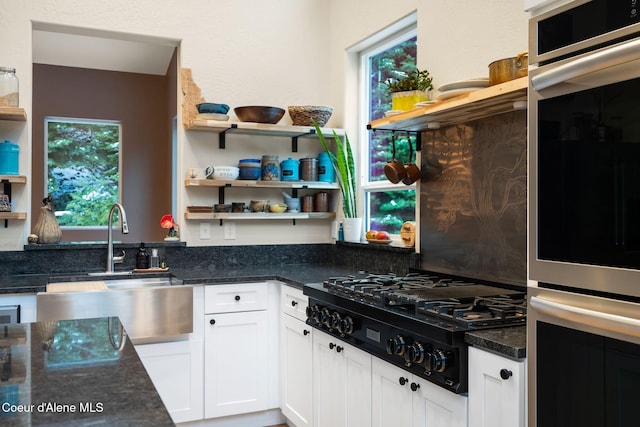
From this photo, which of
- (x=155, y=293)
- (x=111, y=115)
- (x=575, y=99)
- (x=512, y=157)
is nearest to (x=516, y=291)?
(x=512, y=157)

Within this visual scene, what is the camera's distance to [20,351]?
1.36 metres

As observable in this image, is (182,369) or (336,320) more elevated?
(336,320)

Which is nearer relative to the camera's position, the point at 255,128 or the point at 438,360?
the point at 438,360

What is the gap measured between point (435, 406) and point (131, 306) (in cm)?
171

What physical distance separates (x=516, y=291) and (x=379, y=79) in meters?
1.85

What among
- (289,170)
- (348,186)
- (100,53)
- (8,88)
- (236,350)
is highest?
(100,53)

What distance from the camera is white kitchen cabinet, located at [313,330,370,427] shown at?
7.82 feet

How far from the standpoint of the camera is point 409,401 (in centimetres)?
205

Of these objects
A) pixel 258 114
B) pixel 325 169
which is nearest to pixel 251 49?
pixel 258 114

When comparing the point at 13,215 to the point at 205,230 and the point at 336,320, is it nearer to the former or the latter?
the point at 205,230

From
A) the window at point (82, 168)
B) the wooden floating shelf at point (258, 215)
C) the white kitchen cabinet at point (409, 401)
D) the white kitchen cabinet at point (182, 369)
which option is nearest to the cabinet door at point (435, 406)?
the white kitchen cabinet at point (409, 401)

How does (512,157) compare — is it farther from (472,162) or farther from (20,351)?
(20,351)

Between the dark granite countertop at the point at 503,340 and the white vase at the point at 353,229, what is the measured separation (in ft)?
6.26

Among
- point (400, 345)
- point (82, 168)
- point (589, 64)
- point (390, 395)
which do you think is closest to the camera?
point (589, 64)
